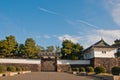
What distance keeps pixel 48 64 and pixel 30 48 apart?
5.20 metres

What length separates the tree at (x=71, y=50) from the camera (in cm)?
4969

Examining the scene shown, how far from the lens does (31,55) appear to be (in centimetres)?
5119

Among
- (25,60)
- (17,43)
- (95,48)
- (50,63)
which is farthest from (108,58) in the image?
(17,43)

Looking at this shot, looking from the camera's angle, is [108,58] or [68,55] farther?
[68,55]

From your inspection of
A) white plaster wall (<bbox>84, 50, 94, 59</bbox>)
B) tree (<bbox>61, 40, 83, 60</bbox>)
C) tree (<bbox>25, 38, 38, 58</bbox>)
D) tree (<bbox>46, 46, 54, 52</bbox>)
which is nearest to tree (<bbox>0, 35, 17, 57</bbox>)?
tree (<bbox>25, 38, 38, 58</bbox>)

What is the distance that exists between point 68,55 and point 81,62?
146 inches

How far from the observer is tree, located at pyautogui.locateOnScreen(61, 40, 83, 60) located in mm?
49688

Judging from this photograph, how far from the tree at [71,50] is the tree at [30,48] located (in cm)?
594

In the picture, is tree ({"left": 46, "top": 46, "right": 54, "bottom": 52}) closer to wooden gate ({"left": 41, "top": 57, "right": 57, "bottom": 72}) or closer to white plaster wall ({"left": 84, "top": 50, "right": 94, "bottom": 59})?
white plaster wall ({"left": 84, "top": 50, "right": 94, "bottom": 59})

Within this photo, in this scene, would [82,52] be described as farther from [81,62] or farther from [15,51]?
[15,51]

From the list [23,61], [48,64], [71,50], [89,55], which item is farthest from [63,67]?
[23,61]

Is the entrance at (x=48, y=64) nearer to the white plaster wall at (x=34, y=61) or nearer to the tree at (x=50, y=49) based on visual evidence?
the white plaster wall at (x=34, y=61)

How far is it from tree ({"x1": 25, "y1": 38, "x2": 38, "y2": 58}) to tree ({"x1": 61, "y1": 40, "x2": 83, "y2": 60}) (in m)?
5.94

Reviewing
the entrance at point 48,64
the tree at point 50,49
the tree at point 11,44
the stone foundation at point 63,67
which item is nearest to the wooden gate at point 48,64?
the entrance at point 48,64
